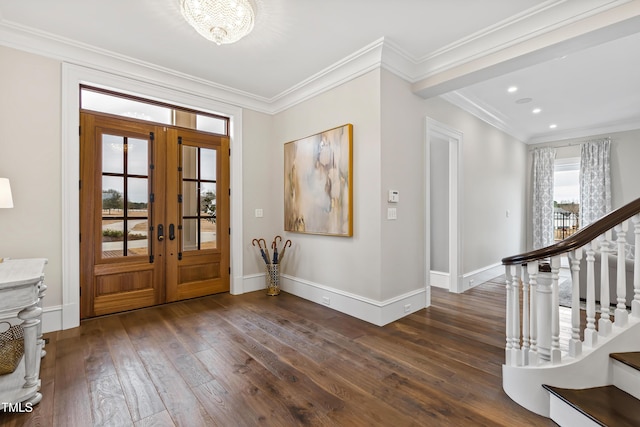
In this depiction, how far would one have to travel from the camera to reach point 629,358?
1727 millimetres

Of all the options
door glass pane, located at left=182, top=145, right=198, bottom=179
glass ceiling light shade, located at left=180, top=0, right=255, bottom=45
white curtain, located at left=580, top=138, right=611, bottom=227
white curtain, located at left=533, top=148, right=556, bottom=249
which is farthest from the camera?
white curtain, located at left=533, top=148, right=556, bottom=249

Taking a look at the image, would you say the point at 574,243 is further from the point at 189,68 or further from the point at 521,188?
the point at 521,188

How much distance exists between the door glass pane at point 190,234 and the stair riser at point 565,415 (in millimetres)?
3930

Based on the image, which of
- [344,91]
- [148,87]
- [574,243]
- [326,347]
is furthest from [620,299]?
[148,87]

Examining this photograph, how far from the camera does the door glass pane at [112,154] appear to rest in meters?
3.36

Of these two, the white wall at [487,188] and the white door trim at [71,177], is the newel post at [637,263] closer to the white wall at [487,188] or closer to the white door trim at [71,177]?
the white wall at [487,188]

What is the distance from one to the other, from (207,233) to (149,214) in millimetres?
777

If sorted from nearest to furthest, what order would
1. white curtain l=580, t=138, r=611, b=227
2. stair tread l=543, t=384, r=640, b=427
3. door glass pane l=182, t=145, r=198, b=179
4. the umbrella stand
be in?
stair tread l=543, t=384, r=640, b=427
door glass pane l=182, t=145, r=198, b=179
the umbrella stand
white curtain l=580, t=138, r=611, b=227

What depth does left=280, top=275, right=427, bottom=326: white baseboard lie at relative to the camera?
321 centimetres

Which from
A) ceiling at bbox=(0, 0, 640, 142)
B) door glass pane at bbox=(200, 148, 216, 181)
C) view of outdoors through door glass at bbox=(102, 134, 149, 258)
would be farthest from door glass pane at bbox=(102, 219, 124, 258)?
ceiling at bbox=(0, 0, 640, 142)

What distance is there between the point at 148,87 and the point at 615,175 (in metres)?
8.20

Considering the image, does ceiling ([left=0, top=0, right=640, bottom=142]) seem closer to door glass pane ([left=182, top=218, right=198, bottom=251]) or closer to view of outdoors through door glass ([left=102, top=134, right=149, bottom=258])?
view of outdoors through door glass ([left=102, top=134, right=149, bottom=258])

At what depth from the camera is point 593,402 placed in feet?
5.33

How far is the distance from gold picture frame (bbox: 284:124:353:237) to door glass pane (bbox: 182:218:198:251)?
1.27 metres
